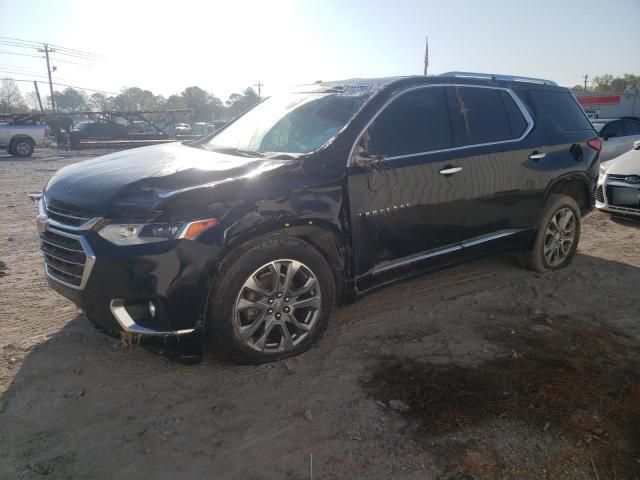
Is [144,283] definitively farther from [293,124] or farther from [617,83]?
[617,83]

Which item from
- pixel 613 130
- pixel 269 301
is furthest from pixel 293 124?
pixel 613 130

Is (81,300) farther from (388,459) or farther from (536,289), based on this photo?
(536,289)

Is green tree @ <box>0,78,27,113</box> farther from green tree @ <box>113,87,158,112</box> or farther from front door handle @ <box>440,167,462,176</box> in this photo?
front door handle @ <box>440,167,462,176</box>

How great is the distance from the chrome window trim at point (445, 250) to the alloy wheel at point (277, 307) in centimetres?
58

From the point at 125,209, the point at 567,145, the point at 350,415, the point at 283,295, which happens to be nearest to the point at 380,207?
the point at 283,295

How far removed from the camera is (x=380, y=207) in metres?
3.35

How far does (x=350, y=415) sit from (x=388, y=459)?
380 mm

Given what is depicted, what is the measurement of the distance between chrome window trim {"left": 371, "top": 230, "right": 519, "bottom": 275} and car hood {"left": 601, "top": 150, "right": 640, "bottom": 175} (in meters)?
3.49

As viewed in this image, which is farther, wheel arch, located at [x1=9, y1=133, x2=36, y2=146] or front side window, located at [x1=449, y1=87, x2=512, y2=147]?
wheel arch, located at [x1=9, y1=133, x2=36, y2=146]

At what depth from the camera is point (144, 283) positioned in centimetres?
264

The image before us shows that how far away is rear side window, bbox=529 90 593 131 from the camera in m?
4.59

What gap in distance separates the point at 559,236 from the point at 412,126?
2304 millimetres

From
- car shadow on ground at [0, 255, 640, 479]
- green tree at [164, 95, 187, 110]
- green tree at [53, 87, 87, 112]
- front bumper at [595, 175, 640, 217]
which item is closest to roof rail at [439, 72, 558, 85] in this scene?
car shadow on ground at [0, 255, 640, 479]

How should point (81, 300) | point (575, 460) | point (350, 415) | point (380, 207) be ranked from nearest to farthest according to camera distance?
point (575, 460) → point (350, 415) → point (81, 300) → point (380, 207)
